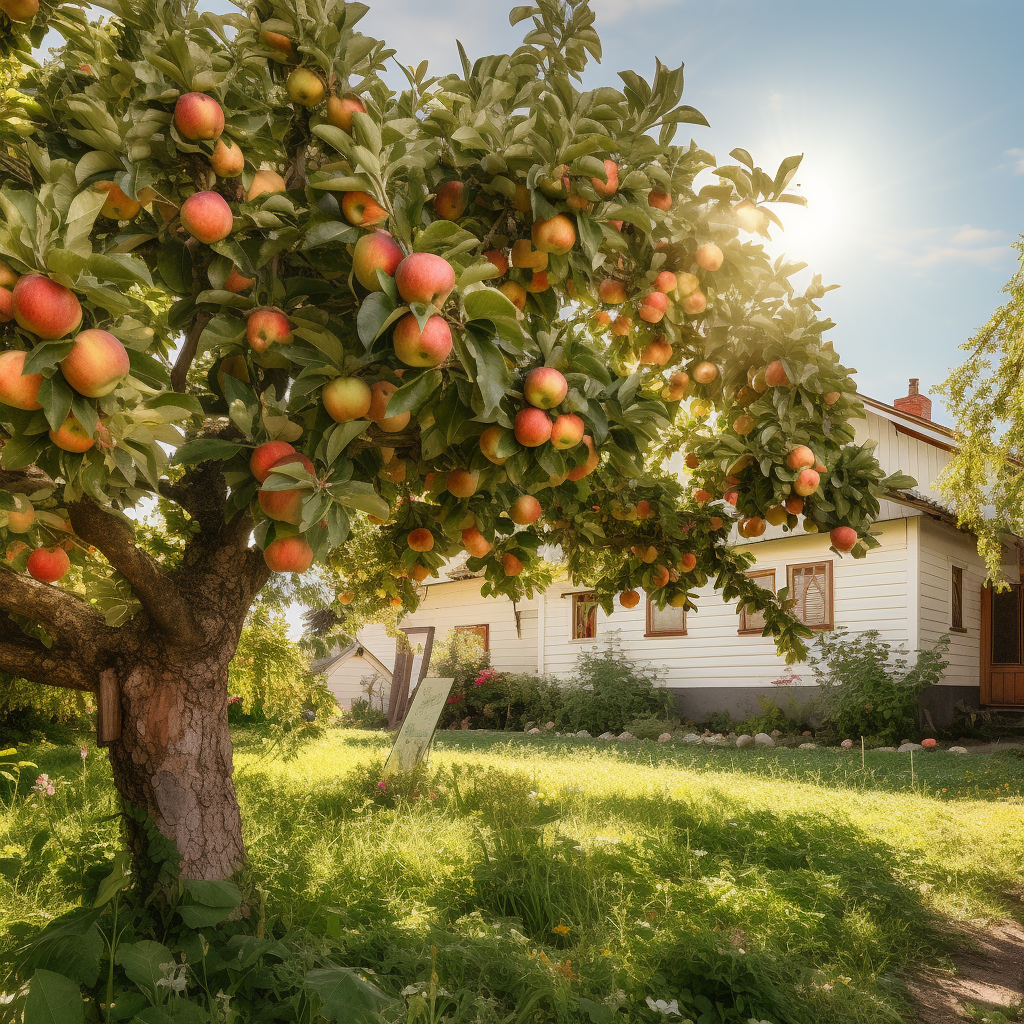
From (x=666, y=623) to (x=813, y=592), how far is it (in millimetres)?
3011

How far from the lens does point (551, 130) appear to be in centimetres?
206

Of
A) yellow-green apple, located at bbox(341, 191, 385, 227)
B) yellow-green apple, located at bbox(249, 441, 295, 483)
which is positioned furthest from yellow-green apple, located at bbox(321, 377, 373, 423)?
yellow-green apple, located at bbox(341, 191, 385, 227)

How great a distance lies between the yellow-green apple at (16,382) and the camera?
1423 mm

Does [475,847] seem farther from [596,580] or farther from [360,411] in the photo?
[360,411]

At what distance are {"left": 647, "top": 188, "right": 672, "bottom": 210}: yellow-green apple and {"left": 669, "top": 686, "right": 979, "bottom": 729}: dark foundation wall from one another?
10746mm

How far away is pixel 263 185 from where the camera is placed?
216cm

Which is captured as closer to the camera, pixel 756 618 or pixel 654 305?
pixel 654 305

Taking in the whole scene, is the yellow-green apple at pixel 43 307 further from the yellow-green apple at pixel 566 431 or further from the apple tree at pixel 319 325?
the yellow-green apple at pixel 566 431

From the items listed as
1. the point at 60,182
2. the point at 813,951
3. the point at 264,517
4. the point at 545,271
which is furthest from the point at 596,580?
the point at 60,182

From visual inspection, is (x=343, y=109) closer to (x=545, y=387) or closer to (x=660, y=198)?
(x=545, y=387)

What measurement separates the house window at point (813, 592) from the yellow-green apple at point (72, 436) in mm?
12528

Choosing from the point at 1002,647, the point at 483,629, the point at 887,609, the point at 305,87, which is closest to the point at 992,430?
the point at 887,609

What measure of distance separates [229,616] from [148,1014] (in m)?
1.65

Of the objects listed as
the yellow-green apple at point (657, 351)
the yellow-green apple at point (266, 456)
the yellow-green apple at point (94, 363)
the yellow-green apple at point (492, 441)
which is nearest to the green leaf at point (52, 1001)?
the yellow-green apple at point (266, 456)
